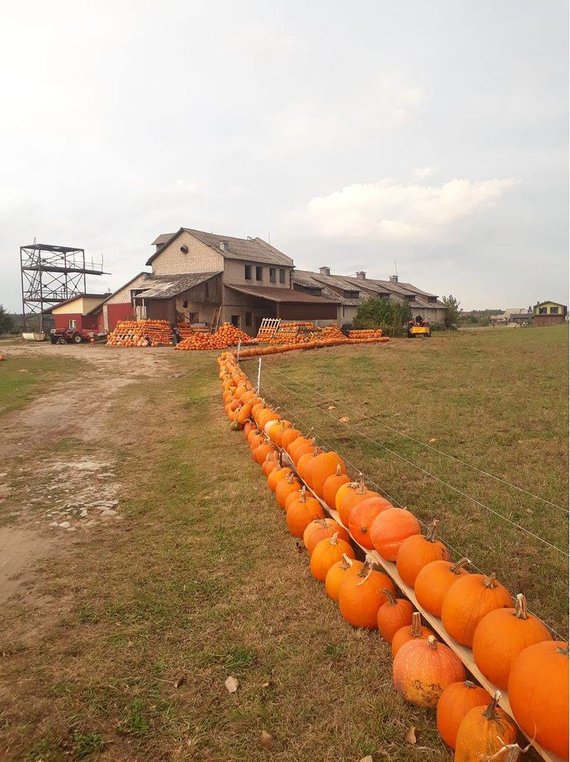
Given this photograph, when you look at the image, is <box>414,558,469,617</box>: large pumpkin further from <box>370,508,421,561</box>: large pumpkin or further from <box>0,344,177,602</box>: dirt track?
<box>0,344,177,602</box>: dirt track

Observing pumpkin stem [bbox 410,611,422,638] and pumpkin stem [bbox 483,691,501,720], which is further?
pumpkin stem [bbox 410,611,422,638]

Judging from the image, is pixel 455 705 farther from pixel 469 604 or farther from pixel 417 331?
pixel 417 331

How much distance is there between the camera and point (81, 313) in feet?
153

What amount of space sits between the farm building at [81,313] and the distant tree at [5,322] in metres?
8.14

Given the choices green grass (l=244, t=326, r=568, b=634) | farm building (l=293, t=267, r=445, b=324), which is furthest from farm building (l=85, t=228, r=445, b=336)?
green grass (l=244, t=326, r=568, b=634)

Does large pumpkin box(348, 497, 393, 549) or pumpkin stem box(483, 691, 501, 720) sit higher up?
large pumpkin box(348, 497, 393, 549)

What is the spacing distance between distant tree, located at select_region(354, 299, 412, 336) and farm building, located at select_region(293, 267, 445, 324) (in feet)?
21.4

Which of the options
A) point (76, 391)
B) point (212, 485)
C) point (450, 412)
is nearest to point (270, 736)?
point (212, 485)

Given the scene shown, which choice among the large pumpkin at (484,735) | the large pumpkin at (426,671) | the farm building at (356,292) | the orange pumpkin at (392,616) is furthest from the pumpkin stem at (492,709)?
the farm building at (356,292)

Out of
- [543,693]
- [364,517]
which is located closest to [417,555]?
[364,517]

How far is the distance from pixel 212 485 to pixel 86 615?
2983 millimetres

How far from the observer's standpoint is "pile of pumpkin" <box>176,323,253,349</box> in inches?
1180

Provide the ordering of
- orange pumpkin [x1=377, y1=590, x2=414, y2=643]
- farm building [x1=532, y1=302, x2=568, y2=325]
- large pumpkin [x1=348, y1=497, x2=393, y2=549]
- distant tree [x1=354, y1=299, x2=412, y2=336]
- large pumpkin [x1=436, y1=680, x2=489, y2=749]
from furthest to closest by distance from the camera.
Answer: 1. farm building [x1=532, y1=302, x2=568, y2=325]
2. distant tree [x1=354, y1=299, x2=412, y2=336]
3. large pumpkin [x1=348, y1=497, x2=393, y2=549]
4. orange pumpkin [x1=377, y1=590, x2=414, y2=643]
5. large pumpkin [x1=436, y1=680, x2=489, y2=749]

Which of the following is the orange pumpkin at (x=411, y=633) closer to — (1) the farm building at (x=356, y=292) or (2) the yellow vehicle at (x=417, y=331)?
(2) the yellow vehicle at (x=417, y=331)
